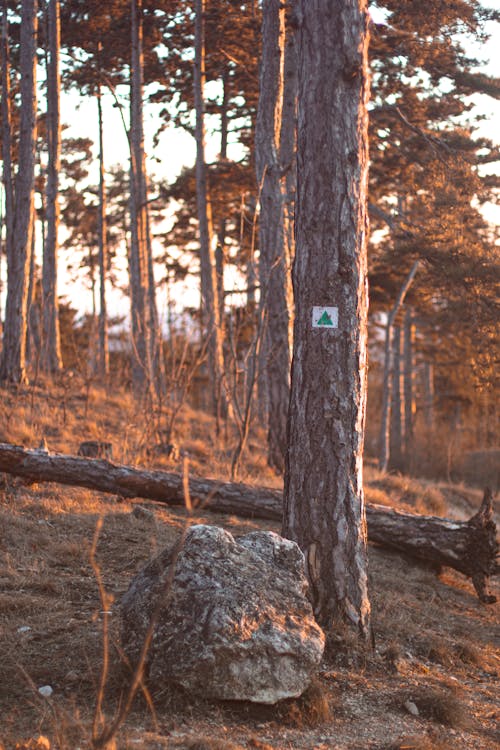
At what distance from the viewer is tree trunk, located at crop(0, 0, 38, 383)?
13.5 metres

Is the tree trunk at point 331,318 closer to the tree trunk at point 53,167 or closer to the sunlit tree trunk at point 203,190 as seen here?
the sunlit tree trunk at point 203,190

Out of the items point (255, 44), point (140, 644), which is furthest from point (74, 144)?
point (140, 644)

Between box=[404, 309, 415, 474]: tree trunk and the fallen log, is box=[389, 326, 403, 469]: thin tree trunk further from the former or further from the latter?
the fallen log

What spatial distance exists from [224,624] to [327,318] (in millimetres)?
1997

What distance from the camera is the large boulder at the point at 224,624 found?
359 cm

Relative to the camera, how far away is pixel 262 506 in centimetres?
743

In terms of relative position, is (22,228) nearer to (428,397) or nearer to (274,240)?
(274,240)

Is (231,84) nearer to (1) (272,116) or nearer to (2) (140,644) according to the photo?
(1) (272,116)

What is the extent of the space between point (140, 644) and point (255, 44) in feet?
45.7

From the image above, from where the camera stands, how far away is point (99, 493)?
7.80m

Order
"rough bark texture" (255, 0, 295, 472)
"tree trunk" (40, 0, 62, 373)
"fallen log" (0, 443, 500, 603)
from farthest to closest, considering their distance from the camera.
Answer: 1. "tree trunk" (40, 0, 62, 373)
2. "rough bark texture" (255, 0, 295, 472)
3. "fallen log" (0, 443, 500, 603)

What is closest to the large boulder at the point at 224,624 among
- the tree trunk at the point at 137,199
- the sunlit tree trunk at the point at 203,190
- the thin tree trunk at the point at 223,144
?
the sunlit tree trunk at the point at 203,190

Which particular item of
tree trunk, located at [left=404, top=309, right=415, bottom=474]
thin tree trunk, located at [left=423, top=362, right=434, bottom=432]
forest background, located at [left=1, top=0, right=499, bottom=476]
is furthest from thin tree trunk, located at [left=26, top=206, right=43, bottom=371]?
thin tree trunk, located at [left=423, top=362, right=434, bottom=432]

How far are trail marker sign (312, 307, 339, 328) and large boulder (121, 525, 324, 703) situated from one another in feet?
4.79
